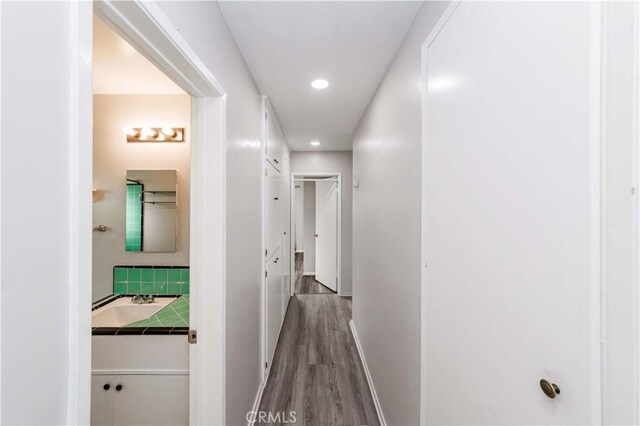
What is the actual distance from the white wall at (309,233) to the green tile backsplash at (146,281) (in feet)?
13.1

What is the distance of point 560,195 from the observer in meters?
0.52

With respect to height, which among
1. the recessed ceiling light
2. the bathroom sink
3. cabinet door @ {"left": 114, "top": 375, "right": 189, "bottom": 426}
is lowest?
cabinet door @ {"left": 114, "top": 375, "right": 189, "bottom": 426}

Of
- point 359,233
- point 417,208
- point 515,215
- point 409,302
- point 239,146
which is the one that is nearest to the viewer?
point 515,215

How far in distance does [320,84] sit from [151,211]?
68.3 inches

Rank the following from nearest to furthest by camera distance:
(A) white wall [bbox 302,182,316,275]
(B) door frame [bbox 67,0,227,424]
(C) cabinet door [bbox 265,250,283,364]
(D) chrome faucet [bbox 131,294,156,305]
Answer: (B) door frame [bbox 67,0,227,424], (D) chrome faucet [bbox 131,294,156,305], (C) cabinet door [bbox 265,250,283,364], (A) white wall [bbox 302,182,316,275]

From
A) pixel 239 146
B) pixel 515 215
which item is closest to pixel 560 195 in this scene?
pixel 515 215

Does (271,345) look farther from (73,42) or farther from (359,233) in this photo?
(73,42)

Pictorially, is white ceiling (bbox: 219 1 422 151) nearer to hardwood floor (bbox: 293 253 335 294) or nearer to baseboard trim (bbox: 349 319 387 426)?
baseboard trim (bbox: 349 319 387 426)

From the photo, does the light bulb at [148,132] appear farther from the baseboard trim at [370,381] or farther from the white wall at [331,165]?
the baseboard trim at [370,381]

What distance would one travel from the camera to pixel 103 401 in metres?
1.43

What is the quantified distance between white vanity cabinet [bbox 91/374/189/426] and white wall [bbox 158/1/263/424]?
1.05 feet

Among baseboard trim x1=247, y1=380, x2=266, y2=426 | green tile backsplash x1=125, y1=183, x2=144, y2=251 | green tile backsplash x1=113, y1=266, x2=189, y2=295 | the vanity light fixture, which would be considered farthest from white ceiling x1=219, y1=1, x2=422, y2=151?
baseboard trim x1=247, y1=380, x2=266, y2=426

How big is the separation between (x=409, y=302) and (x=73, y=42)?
59.0 inches

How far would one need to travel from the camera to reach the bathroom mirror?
6.84 feet
